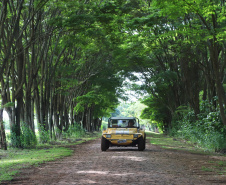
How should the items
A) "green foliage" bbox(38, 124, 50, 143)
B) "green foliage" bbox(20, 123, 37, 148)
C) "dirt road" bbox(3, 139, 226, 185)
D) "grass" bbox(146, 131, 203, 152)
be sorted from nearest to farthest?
"dirt road" bbox(3, 139, 226, 185)
"green foliage" bbox(20, 123, 37, 148)
"grass" bbox(146, 131, 203, 152)
"green foliage" bbox(38, 124, 50, 143)

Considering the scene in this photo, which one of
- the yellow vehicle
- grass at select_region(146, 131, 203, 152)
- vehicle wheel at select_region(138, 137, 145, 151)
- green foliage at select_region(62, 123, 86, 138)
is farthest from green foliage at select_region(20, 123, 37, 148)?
green foliage at select_region(62, 123, 86, 138)

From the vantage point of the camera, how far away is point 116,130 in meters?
17.4

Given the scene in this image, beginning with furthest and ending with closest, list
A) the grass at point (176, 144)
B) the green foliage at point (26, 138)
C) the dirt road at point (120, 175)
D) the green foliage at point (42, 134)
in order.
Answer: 1. the green foliage at point (42, 134)
2. the grass at point (176, 144)
3. the green foliage at point (26, 138)
4. the dirt road at point (120, 175)

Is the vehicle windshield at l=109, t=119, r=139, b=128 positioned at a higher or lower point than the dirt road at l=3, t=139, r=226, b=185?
higher

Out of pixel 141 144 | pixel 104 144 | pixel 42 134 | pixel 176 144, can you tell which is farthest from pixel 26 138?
pixel 176 144

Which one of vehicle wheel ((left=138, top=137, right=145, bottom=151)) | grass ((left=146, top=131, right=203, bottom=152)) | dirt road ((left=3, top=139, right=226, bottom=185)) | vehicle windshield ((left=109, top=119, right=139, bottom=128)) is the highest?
vehicle windshield ((left=109, top=119, right=139, bottom=128))

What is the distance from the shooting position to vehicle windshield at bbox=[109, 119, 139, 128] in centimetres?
1819

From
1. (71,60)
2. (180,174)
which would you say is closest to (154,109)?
(71,60)

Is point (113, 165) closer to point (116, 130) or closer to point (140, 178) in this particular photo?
point (140, 178)

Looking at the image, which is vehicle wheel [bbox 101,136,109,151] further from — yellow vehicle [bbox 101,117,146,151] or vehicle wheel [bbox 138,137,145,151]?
vehicle wheel [bbox 138,137,145,151]

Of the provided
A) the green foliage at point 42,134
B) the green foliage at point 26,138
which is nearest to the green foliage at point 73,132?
the green foliage at point 42,134

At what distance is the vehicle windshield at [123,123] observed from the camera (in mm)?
18188

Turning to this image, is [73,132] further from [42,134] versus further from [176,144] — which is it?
[176,144]

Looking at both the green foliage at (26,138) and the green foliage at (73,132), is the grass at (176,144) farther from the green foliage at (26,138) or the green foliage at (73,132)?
the green foliage at (73,132)
